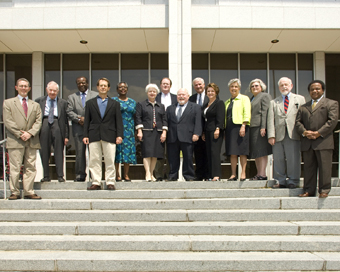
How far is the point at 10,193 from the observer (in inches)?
244

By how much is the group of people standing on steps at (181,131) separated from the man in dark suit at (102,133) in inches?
0.7

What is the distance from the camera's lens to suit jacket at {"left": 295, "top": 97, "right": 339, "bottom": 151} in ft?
17.9

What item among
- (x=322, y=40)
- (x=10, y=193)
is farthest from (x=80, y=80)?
(x=322, y=40)

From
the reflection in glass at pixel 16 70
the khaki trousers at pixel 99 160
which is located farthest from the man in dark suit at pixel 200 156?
the reflection in glass at pixel 16 70

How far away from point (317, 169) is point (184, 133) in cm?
247

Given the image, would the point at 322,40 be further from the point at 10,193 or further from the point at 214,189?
the point at 10,193

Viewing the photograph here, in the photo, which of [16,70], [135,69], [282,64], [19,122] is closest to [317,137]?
[19,122]

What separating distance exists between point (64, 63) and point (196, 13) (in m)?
5.06

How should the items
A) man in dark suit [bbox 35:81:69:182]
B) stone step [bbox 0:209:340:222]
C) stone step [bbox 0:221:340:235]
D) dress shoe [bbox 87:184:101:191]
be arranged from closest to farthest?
stone step [bbox 0:221:340:235] < stone step [bbox 0:209:340:222] < dress shoe [bbox 87:184:101:191] < man in dark suit [bbox 35:81:69:182]

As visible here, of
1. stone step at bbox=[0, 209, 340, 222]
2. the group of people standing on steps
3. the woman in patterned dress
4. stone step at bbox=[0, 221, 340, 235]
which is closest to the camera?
stone step at bbox=[0, 221, 340, 235]

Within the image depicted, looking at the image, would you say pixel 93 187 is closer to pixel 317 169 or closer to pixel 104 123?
pixel 104 123

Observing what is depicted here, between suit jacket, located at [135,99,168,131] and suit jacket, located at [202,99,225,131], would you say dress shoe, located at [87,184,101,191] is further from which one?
suit jacket, located at [202,99,225,131]

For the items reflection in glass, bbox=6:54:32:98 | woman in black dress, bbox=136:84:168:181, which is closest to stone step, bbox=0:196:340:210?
woman in black dress, bbox=136:84:168:181

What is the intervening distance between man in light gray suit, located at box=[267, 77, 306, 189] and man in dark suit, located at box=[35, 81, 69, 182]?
399cm
